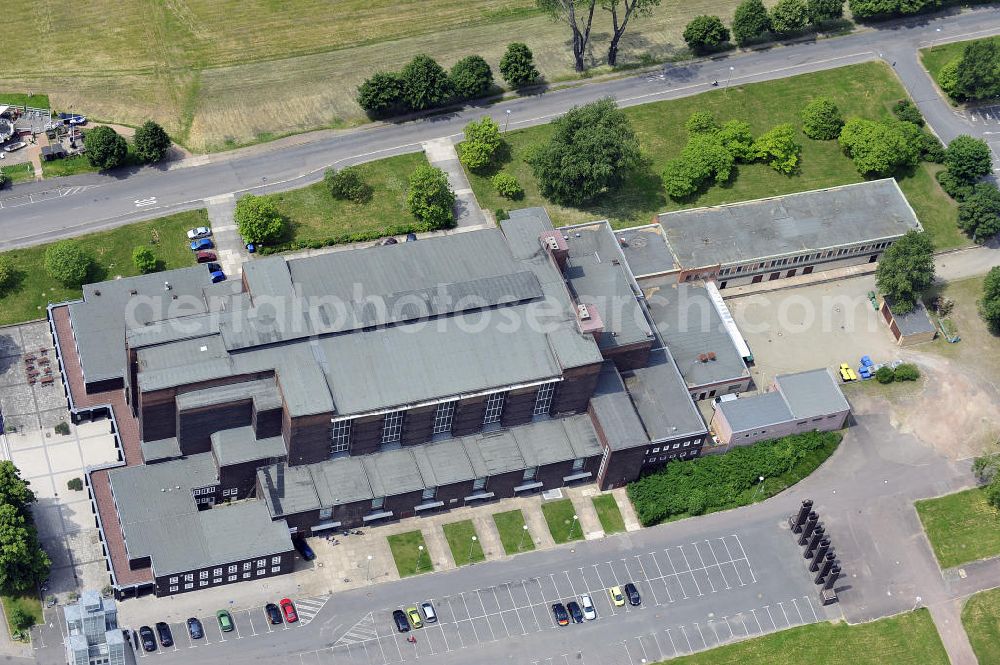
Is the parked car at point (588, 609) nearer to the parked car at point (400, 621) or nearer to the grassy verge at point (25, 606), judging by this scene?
the parked car at point (400, 621)

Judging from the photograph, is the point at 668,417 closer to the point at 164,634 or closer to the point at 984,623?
the point at 984,623

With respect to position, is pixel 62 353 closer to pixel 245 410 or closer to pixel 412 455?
pixel 245 410

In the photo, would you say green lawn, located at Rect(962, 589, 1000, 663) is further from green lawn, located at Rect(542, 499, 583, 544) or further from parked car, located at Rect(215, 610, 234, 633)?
parked car, located at Rect(215, 610, 234, 633)

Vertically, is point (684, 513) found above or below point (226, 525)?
below

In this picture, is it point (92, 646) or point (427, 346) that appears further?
point (427, 346)

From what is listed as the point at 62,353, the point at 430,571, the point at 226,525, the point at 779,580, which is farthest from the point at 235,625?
the point at 779,580

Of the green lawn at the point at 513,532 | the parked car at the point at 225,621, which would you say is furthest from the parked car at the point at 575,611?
the parked car at the point at 225,621
